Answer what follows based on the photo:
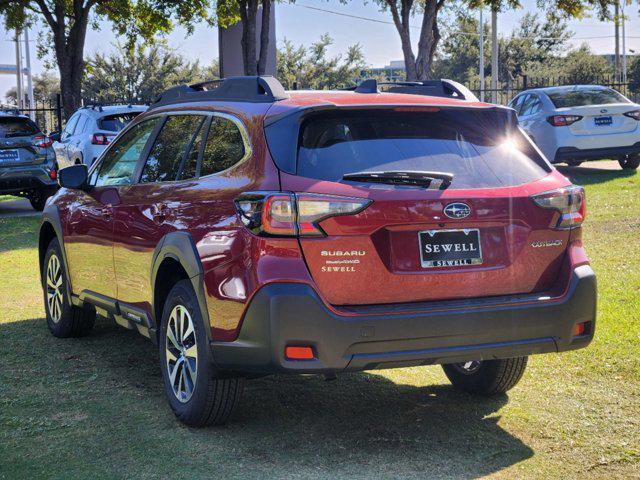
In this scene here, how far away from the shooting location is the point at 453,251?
4.73 m

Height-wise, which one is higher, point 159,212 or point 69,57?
point 69,57

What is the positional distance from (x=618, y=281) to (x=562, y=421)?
414cm

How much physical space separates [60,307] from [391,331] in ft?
12.7

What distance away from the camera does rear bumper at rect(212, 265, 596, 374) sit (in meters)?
4.50

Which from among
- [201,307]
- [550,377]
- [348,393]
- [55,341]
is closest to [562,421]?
[550,377]

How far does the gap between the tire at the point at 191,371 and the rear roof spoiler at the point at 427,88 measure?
1.52m

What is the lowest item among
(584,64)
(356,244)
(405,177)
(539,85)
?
(356,244)

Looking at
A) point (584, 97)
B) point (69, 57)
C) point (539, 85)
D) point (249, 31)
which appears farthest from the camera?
point (539, 85)

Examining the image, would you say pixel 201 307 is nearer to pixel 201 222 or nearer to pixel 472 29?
pixel 201 222

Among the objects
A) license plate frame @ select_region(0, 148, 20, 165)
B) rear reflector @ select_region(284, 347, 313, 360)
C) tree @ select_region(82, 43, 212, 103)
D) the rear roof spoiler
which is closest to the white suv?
→ license plate frame @ select_region(0, 148, 20, 165)

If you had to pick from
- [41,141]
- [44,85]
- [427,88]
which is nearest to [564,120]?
[41,141]

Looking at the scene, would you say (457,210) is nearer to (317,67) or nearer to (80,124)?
(80,124)

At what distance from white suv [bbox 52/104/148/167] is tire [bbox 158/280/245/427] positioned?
41.7 ft

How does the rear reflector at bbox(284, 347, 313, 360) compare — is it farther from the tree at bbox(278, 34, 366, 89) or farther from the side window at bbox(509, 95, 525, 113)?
the tree at bbox(278, 34, 366, 89)
